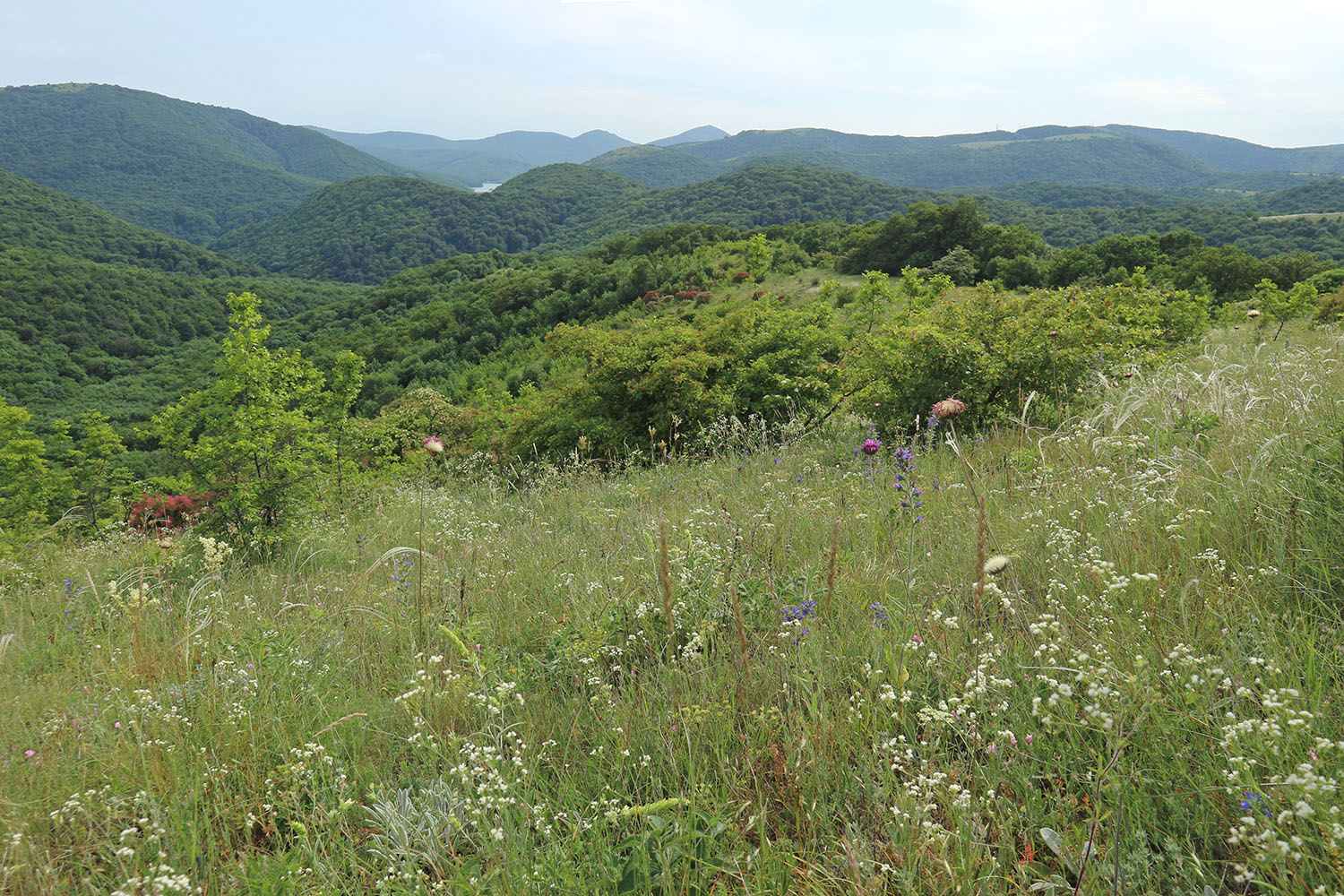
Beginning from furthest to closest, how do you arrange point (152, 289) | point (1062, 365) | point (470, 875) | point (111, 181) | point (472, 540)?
point (111, 181) → point (152, 289) → point (1062, 365) → point (472, 540) → point (470, 875)

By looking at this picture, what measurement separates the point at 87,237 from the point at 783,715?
166 metres

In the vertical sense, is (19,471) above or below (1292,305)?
below

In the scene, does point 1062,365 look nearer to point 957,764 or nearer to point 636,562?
point 636,562

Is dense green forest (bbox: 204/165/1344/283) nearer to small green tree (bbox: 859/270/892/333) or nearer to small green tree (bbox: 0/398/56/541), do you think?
small green tree (bbox: 859/270/892/333)

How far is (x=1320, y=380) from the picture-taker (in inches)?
129

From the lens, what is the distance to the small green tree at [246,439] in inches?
228

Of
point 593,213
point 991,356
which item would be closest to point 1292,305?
point 991,356

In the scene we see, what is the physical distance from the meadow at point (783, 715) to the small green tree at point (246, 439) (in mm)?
3032

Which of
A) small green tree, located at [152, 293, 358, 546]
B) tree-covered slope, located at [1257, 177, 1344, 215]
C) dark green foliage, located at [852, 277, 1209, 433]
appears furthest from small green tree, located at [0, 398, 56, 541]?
tree-covered slope, located at [1257, 177, 1344, 215]

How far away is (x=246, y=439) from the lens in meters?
5.85

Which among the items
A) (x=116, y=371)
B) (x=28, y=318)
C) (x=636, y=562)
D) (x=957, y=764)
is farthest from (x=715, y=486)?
(x=28, y=318)

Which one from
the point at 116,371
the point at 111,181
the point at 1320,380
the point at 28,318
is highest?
the point at 111,181

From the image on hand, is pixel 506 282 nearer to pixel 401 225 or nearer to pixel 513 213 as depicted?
pixel 513 213

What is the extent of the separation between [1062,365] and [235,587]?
6.31m
